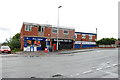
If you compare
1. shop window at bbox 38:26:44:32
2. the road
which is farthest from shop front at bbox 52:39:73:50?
the road

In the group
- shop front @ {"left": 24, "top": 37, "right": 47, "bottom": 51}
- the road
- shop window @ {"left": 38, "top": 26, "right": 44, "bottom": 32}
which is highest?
shop window @ {"left": 38, "top": 26, "right": 44, "bottom": 32}

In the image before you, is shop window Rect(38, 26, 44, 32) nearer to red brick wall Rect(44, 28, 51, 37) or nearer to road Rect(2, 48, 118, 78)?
red brick wall Rect(44, 28, 51, 37)

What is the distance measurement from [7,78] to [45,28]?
32340mm

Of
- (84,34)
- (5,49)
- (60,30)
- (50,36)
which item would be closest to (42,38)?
(50,36)

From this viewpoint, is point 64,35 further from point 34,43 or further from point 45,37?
point 34,43

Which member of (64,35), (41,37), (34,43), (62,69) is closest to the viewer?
(62,69)

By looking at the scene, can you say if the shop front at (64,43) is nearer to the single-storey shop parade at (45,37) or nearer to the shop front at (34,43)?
the single-storey shop parade at (45,37)

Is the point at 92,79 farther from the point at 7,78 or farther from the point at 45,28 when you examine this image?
the point at 45,28

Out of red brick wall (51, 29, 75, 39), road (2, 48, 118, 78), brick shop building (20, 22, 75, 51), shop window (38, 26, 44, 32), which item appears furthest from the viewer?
red brick wall (51, 29, 75, 39)

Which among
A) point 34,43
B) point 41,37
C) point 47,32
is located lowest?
point 34,43

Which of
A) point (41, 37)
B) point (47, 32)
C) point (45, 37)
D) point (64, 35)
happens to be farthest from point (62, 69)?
point (64, 35)

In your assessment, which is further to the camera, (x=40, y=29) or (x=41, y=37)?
(x=40, y=29)

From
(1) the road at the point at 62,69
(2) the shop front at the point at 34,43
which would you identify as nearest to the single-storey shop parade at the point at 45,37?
(2) the shop front at the point at 34,43

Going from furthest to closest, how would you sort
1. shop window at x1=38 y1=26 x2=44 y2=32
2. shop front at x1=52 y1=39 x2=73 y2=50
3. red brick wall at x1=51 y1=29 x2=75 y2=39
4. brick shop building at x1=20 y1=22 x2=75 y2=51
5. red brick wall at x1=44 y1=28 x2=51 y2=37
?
shop front at x1=52 y1=39 x2=73 y2=50, red brick wall at x1=51 y1=29 x2=75 y2=39, red brick wall at x1=44 y1=28 x2=51 y2=37, shop window at x1=38 y1=26 x2=44 y2=32, brick shop building at x1=20 y1=22 x2=75 y2=51
